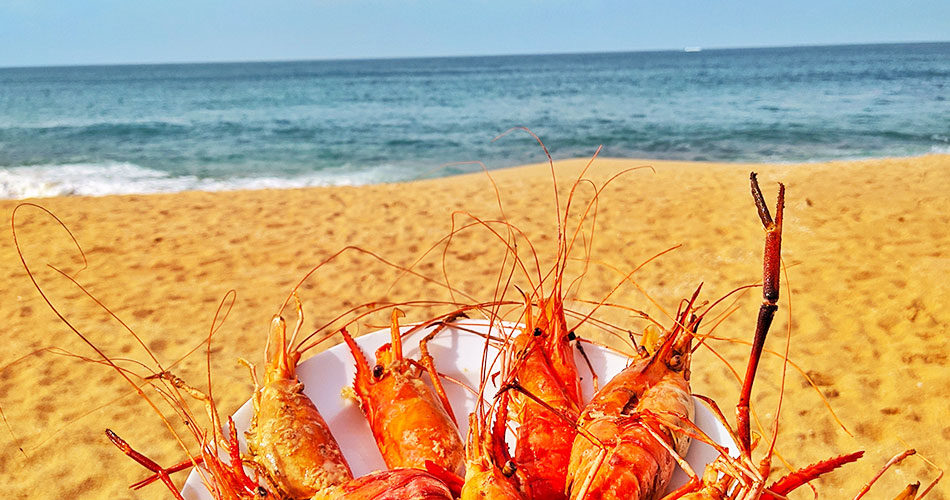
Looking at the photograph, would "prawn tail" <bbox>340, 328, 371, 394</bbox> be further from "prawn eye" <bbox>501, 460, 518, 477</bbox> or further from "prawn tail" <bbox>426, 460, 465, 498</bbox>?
"prawn eye" <bbox>501, 460, 518, 477</bbox>

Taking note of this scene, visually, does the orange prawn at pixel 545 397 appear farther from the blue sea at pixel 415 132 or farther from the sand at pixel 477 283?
the blue sea at pixel 415 132

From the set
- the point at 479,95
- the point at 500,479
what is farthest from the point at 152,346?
the point at 479,95

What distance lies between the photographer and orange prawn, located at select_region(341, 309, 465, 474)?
1.69 m

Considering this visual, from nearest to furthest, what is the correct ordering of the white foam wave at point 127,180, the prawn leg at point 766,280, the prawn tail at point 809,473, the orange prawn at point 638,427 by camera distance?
the prawn leg at point 766,280 < the prawn tail at point 809,473 < the orange prawn at point 638,427 < the white foam wave at point 127,180

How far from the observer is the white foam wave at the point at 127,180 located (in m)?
13.6

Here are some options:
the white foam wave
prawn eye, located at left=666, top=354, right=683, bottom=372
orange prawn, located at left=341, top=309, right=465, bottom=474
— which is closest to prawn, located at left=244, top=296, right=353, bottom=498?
orange prawn, located at left=341, top=309, right=465, bottom=474

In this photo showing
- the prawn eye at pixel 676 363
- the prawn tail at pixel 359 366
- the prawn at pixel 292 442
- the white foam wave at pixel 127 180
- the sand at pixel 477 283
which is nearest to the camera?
the prawn at pixel 292 442

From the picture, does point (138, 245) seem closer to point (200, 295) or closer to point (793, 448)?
point (200, 295)

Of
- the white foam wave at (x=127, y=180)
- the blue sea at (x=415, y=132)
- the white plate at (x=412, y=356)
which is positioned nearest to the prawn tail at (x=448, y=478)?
the white plate at (x=412, y=356)

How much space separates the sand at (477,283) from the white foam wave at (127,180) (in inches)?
187

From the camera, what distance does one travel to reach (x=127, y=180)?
48.5 feet

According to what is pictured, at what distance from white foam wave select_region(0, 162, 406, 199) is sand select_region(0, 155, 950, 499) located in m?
4.74

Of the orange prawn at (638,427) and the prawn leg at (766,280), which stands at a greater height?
the prawn leg at (766,280)

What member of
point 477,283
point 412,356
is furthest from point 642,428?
point 477,283
